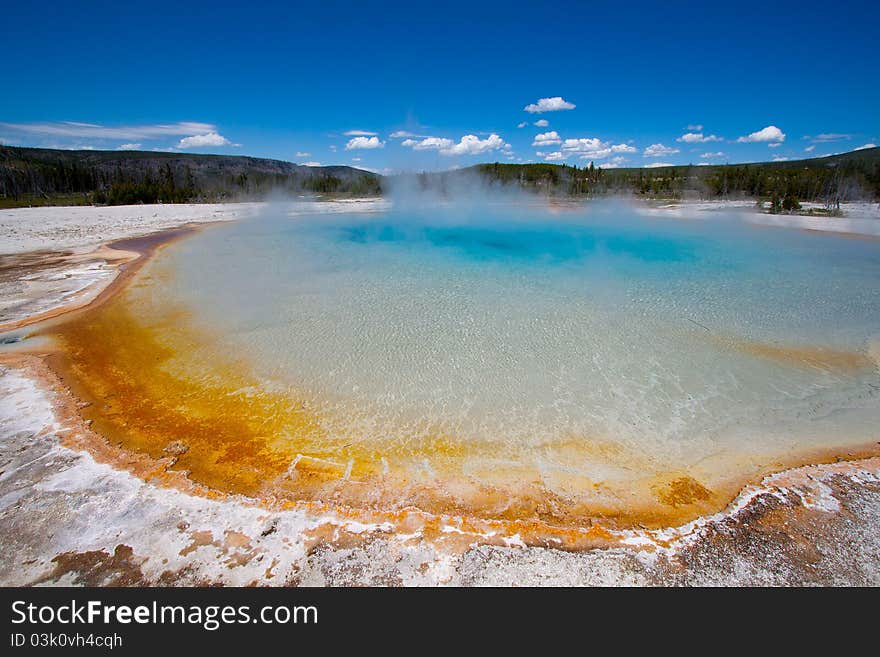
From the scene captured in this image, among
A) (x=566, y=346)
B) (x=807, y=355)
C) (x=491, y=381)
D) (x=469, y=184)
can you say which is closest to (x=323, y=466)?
(x=491, y=381)

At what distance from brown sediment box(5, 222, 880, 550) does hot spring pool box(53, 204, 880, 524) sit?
2 cm

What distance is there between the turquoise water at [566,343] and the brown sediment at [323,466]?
28 centimetres

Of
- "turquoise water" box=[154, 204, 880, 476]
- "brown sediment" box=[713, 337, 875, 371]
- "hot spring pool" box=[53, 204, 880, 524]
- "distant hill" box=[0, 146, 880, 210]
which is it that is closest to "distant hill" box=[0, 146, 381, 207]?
"distant hill" box=[0, 146, 880, 210]

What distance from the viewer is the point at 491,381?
503cm

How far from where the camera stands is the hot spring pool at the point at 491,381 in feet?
11.4

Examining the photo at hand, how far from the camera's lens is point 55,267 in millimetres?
Answer: 10609

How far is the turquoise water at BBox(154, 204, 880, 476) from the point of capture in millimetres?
4207

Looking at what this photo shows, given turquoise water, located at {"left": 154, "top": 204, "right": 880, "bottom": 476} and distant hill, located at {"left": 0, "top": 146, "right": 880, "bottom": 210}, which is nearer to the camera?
turquoise water, located at {"left": 154, "top": 204, "right": 880, "bottom": 476}

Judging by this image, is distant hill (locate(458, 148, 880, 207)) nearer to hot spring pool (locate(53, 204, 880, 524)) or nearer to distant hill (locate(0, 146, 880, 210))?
distant hill (locate(0, 146, 880, 210))

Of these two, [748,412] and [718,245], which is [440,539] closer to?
[748,412]

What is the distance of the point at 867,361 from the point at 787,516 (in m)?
4.47

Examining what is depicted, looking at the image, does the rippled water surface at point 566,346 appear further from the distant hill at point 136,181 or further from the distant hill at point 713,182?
the distant hill at point 136,181

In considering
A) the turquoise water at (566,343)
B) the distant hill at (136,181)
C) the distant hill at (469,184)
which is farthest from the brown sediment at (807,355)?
the distant hill at (136,181)

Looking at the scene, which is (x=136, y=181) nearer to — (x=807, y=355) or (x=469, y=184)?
(x=469, y=184)
